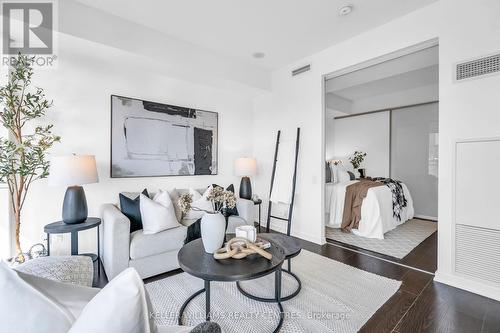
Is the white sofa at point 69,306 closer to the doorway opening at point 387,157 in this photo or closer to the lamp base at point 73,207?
the lamp base at point 73,207

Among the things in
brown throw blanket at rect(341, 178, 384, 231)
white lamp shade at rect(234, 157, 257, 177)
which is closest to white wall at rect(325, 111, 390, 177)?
brown throw blanket at rect(341, 178, 384, 231)

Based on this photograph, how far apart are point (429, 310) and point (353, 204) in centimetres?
209

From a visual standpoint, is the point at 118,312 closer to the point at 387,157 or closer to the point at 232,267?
the point at 232,267

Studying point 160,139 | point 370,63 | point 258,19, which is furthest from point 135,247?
point 370,63

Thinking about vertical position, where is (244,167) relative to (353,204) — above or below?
above

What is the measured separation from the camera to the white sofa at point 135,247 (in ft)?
7.39

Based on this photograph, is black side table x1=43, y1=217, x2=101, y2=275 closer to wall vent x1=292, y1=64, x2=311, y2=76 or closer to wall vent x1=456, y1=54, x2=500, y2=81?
wall vent x1=292, y1=64, x2=311, y2=76

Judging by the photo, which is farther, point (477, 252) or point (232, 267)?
point (477, 252)

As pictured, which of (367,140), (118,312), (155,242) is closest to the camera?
(118,312)

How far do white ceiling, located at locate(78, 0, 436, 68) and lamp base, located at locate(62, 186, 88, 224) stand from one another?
1.97 m

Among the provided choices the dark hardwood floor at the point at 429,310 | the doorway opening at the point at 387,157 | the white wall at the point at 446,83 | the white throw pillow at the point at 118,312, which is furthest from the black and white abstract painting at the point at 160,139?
the white throw pillow at the point at 118,312

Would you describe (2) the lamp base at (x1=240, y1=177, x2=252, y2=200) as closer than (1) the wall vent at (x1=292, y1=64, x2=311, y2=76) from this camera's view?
No

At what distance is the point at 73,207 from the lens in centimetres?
237

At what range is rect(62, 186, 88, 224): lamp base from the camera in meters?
2.35
